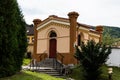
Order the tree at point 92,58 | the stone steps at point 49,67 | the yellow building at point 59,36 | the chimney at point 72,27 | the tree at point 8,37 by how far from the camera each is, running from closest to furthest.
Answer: the tree at point 8,37
the tree at point 92,58
the stone steps at point 49,67
the chimney at point 72,27
the yellow building at point 59,36

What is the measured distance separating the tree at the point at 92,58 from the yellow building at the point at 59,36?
796 centimetres

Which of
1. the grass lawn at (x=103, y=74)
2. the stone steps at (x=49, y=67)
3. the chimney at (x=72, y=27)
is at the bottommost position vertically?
the grass lawn at (x=103, y=74)

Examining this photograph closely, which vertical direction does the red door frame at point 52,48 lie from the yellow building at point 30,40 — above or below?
below

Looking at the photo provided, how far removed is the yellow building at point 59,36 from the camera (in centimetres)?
3703

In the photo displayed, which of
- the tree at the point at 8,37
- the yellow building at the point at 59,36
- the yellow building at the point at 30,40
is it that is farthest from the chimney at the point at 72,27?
the yellow building at the point at 30,40

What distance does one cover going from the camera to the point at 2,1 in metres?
17.4

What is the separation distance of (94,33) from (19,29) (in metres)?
24.4

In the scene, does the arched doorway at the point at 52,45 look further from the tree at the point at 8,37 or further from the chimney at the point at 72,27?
the tree at the point at 8,37

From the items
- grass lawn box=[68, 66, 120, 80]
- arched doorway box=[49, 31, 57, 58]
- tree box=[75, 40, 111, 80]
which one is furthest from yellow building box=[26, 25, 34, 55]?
tree box=[75, 40, 111, 80]

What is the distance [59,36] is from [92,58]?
11.0 meters

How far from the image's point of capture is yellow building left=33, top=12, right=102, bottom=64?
37031mm

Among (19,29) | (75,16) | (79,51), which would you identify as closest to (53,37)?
(75,16)

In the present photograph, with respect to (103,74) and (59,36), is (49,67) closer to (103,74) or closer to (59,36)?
(59,36)

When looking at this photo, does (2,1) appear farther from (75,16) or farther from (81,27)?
(81,27)
